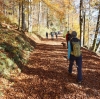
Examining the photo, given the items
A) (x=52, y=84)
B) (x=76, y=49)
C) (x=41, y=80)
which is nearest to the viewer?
(x=52, y=84)

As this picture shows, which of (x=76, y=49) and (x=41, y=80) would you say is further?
(x=41, y=80)

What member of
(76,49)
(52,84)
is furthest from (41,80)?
(76,49)

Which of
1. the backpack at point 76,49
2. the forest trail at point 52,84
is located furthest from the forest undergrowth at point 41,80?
the backpack at point 76,49

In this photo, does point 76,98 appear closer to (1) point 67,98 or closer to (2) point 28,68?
(1) point 67,98

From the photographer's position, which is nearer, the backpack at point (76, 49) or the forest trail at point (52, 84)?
the forest trail at point (52, 84)

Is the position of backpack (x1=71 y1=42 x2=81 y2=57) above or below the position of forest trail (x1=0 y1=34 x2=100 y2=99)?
above

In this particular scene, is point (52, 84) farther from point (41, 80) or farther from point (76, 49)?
point (76, 49)

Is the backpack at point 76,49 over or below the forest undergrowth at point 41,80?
over

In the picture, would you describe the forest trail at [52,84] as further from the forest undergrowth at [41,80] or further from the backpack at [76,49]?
the backpack at [76,49]

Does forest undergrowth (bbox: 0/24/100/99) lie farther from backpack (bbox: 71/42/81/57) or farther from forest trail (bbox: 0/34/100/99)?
backpack (bbox: 71/42/81/57)

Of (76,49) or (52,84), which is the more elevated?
(76,49)

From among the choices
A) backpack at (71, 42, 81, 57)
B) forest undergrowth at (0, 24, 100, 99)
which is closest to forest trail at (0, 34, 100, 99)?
forest undergrowth at (0, 24, 100, 99)

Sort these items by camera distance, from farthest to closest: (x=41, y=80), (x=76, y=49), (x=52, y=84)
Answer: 1. (x=41, y=80)
2. (x=76, y=49)
3. (x=52, y=84)

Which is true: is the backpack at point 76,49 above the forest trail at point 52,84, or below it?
above
